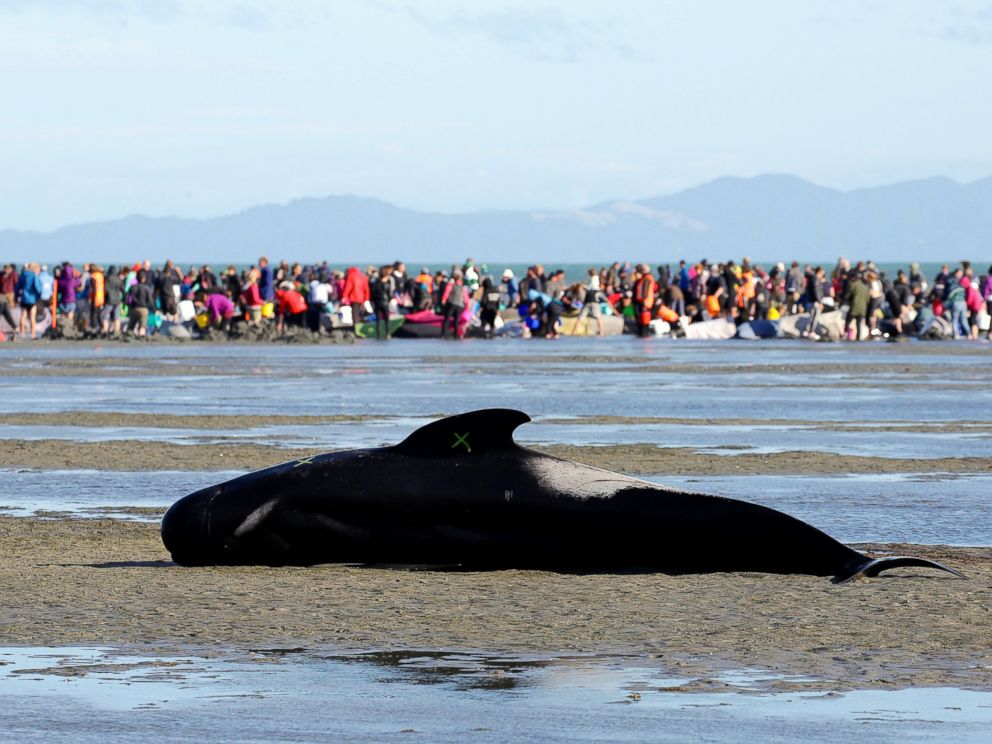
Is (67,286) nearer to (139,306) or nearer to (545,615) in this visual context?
(139,306)

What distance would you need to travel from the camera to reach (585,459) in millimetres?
18266

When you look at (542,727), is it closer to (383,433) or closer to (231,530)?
(231,530)

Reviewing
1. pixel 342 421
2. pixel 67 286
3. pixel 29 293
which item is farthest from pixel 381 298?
pixel 342 421

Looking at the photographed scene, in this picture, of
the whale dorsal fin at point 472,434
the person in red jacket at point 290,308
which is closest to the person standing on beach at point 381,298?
the person in red jacket at point 290,308

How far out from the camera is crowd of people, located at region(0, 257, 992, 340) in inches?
1895

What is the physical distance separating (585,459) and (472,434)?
7888 mm

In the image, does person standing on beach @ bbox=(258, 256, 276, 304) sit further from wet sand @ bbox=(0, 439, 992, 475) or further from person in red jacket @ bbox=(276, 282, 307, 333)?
wet sand @ bbox=(0, 439, 992, 475)

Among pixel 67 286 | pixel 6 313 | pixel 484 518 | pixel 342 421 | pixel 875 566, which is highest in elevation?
pixel 67 286

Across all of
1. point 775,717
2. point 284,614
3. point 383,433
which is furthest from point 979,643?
point 383,433

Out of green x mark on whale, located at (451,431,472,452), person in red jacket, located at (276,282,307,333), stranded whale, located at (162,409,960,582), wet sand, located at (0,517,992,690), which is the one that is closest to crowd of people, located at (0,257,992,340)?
person in red jacket, located at (276,282,307,333)

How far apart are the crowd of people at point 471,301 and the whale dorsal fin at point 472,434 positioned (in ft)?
120

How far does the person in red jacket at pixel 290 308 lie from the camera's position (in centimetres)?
4784

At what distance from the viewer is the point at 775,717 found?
7.11 metres

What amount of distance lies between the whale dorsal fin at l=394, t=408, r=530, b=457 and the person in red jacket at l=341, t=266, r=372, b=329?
1468 inches
